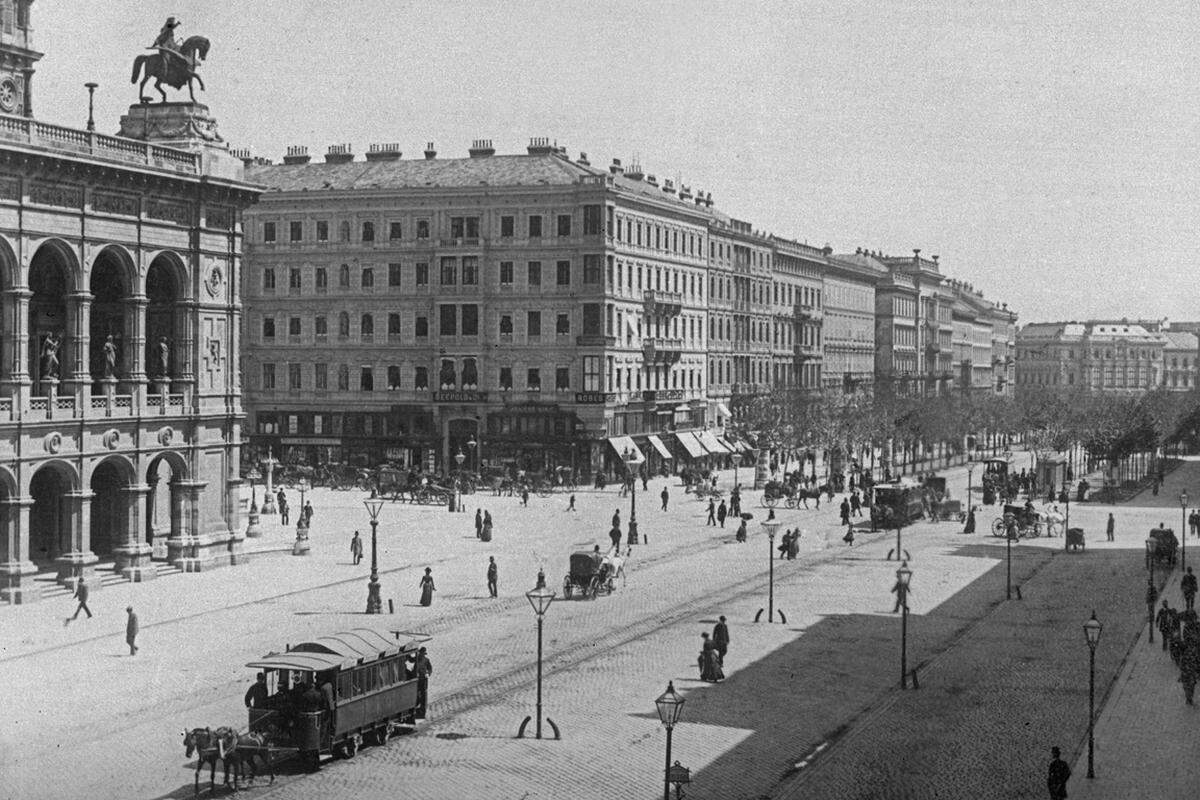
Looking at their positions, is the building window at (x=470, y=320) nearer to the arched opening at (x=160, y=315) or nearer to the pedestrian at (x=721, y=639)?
the arched opening at (x=160, y=315)

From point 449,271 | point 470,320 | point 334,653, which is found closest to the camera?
point 334,653

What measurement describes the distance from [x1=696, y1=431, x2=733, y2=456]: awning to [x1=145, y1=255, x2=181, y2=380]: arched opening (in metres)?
51.6

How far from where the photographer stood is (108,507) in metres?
A: 47.8

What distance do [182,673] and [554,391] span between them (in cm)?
5233

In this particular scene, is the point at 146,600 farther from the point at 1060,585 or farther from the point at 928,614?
the point at 1060,585

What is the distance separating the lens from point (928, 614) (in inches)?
1714

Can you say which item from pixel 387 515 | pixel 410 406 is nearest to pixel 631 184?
pixel 410 406

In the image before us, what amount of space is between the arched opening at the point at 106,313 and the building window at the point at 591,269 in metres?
39.2

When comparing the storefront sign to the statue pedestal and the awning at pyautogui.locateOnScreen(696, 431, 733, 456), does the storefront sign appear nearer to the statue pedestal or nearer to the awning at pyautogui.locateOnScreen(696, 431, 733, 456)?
the awning at pyautogui.locateOnScreen(696, 431, 733, 456)

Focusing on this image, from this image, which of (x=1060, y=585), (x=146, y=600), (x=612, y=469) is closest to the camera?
(x=146, y=600)

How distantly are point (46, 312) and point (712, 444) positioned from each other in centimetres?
5716

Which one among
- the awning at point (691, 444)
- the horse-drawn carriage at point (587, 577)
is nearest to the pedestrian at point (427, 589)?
the horse-drawn carriage at point (587, 577)

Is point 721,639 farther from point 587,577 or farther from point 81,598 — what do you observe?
point 81,598

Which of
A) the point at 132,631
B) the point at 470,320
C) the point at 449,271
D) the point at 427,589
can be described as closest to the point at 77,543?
the point at 132,631
